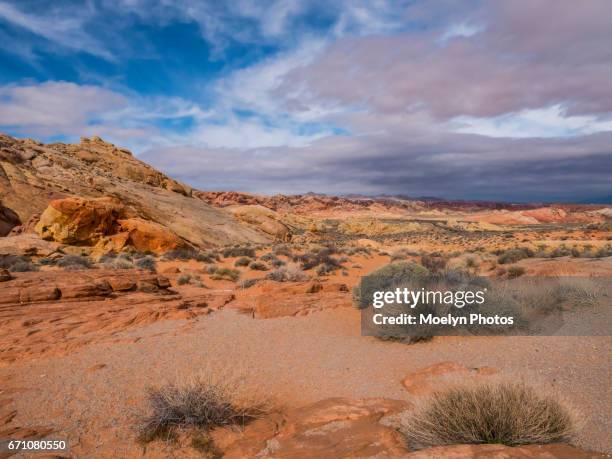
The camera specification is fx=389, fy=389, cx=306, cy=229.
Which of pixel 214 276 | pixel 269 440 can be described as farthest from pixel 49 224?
pixel 269 440

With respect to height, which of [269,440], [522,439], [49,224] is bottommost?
[269,440]

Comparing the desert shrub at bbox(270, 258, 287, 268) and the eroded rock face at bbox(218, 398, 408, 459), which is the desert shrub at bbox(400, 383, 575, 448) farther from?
the desert shrub at bbox(270, 258, 287, 268)

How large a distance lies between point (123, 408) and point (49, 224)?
22833 millimetres

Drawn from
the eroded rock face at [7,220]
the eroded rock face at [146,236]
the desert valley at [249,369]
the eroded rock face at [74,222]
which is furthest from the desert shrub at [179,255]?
the eroded rock face at [7,220]

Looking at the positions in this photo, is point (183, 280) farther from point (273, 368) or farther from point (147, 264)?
point (273, 368)

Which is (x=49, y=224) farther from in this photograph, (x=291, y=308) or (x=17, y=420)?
(x=17, y=420)

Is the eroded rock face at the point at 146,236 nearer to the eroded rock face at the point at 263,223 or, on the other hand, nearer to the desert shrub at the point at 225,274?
the desert shrub at the point at 225,274

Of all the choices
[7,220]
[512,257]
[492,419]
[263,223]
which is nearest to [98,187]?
[7,220]

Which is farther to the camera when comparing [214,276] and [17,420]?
[214,276]

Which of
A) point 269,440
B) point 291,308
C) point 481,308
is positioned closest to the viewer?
point 269,440

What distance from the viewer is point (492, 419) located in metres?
3.36

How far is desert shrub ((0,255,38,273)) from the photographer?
15.8 metres

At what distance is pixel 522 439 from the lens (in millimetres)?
3197

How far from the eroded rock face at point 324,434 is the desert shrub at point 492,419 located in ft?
1.10
